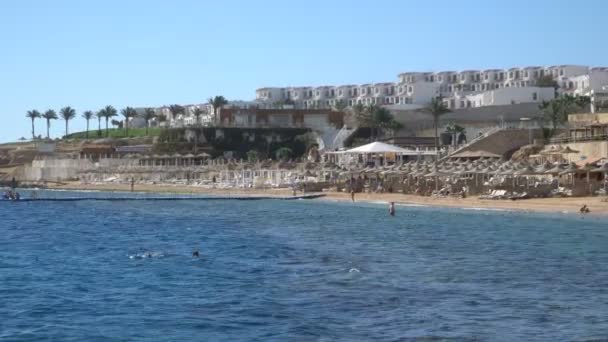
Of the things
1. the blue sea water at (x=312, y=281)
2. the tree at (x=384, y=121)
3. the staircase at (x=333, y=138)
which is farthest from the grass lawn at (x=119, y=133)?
the blue sea water at (x=312, y=281)

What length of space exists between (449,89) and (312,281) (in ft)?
414

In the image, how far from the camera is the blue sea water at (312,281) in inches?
768

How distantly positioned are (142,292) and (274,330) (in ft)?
19.8

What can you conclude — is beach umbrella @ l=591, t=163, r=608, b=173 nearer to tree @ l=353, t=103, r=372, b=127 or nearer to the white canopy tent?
the white canopy tent

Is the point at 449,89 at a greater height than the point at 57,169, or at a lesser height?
greater

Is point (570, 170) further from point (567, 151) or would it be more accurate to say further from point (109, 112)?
point (109, 112)

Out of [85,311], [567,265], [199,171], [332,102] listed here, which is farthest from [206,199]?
[332,102]

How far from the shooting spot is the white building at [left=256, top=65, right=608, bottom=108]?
4931 inches

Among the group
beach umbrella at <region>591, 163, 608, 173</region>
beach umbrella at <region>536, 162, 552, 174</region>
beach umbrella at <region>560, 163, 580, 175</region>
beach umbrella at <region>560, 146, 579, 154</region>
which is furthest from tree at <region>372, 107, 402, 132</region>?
beach umbrella at <region>591, 163, 608, 173</region>

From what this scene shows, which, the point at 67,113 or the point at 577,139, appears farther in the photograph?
the point at 67,113

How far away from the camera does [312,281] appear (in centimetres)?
2584

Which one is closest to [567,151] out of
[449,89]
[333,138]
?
[333,138]

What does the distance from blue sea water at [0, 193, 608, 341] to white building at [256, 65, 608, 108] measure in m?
79.9

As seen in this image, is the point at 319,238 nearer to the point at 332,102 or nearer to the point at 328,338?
the point at 328,338
